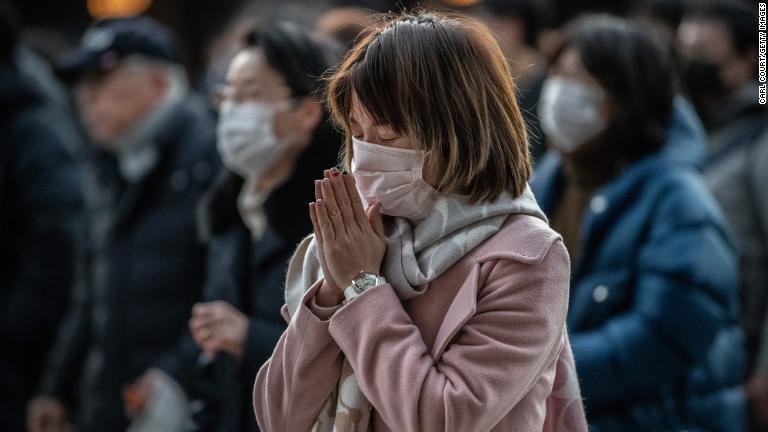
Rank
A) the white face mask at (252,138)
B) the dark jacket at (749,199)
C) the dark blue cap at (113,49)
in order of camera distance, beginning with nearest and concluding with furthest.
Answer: the white face mask at (252,138) → the dark blue cap at (113,49) → the dark jacket at (749,199)

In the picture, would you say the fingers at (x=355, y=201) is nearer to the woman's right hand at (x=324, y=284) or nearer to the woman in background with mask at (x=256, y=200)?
the woman's right hand at (x=324, y=284)

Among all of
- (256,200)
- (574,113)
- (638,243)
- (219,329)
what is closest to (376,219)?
(219,329)

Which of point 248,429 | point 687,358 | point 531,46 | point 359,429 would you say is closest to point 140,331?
point 248,429

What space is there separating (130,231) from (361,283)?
2.60 metres

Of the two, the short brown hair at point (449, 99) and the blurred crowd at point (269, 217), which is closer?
the short brown hair at point (449, 99)

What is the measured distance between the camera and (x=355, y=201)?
2.58 meters

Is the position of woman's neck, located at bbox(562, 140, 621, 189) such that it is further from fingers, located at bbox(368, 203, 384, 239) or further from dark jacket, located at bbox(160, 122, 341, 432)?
fingers, located at bbox(368, 203, 384, 239)

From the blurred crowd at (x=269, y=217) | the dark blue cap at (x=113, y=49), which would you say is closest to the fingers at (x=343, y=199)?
the blurred crowd at (x=269, y=217)

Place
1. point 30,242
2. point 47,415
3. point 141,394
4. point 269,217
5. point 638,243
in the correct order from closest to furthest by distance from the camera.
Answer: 1. point 269,217
2. point 638,243
3. point 141,394
4. point 47,415
5. point 30,242

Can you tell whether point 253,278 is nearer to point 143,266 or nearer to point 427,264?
point 143,266

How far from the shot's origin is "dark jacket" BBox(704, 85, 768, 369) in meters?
5.61

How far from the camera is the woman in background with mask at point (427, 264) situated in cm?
248

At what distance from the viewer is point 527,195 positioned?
2701mm

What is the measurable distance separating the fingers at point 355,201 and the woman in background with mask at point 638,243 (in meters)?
1.78
